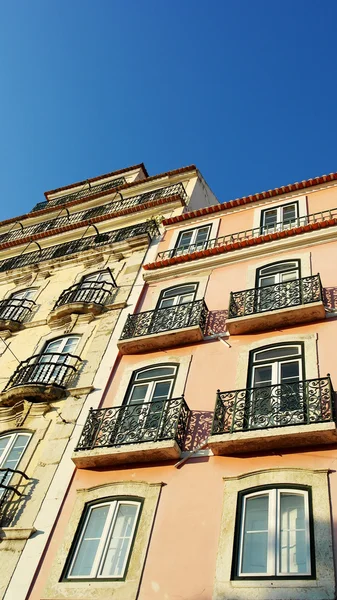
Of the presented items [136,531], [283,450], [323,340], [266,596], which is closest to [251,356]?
[323,340]

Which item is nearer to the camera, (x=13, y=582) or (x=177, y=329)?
(x=13, y=582)

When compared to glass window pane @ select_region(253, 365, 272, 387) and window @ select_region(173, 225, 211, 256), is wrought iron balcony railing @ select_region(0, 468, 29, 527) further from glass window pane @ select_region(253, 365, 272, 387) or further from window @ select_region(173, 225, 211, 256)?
window @ select_region(173, 225, 211, 256)

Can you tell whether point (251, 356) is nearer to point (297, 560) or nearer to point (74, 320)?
point (297, 560)

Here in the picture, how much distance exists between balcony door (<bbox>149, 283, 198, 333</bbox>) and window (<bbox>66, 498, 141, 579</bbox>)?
412cm

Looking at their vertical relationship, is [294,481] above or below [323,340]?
below

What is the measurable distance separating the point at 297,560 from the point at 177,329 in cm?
555

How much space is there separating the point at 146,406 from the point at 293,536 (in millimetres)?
3899

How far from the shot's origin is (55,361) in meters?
12.6

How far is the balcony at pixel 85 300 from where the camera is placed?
13633 millimetres

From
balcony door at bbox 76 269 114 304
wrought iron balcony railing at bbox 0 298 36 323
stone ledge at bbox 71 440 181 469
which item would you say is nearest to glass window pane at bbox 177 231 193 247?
balcony door at bbox 76 269 114 304

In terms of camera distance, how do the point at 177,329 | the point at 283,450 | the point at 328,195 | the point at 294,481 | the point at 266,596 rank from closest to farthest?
the point at 266,596 → the point at 294,481 → the point at 283,450 → the point at 177,329 → the point at 328,195

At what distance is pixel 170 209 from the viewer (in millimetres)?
18516

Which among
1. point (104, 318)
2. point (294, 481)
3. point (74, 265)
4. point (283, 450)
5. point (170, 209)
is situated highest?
point (170, 209)

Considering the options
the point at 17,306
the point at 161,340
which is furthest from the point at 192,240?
the point at 17,306
